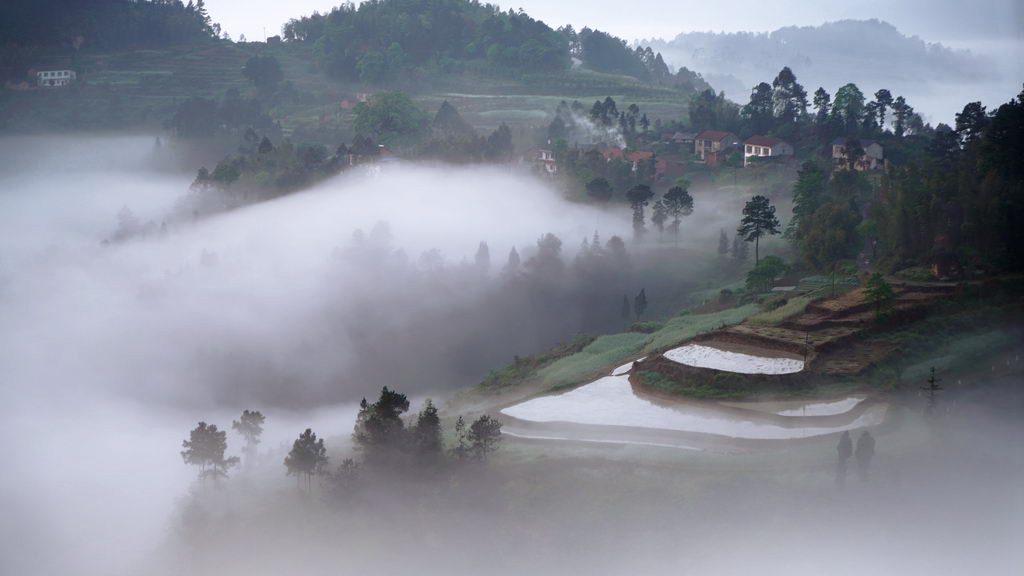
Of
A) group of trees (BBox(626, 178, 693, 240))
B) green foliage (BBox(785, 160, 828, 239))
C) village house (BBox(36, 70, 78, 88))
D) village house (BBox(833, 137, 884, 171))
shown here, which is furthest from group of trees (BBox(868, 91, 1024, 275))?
village house (BBox(36, 70, 78, 88))

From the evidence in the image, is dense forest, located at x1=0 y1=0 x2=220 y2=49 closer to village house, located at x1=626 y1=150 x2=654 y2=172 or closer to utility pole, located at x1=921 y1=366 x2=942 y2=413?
village house, located at x1=626 y1=150 x2=654 y2=172

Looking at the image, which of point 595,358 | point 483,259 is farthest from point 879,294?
point 483,259

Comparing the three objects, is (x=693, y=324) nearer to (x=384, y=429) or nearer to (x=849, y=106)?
(x=384, y=429)

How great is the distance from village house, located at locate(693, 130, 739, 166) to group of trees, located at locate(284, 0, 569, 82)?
39972mm

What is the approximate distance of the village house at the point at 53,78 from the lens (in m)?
98.2

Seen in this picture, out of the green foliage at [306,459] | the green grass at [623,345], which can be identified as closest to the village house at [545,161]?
the green grass at [623,345]

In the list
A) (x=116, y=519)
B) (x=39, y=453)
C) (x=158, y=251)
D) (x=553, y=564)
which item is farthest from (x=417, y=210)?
(x=553, y=564)

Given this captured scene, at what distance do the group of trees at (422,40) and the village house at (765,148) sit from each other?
4434cm

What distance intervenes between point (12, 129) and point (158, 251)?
4337 centimetres

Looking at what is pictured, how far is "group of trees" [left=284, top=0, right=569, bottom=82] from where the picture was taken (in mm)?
104250

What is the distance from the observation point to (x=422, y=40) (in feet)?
357

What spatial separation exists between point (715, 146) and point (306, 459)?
1778 inches

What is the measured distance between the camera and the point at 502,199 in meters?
63.4

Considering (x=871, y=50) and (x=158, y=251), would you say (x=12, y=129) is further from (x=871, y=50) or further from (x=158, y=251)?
(x=871, y=50)
